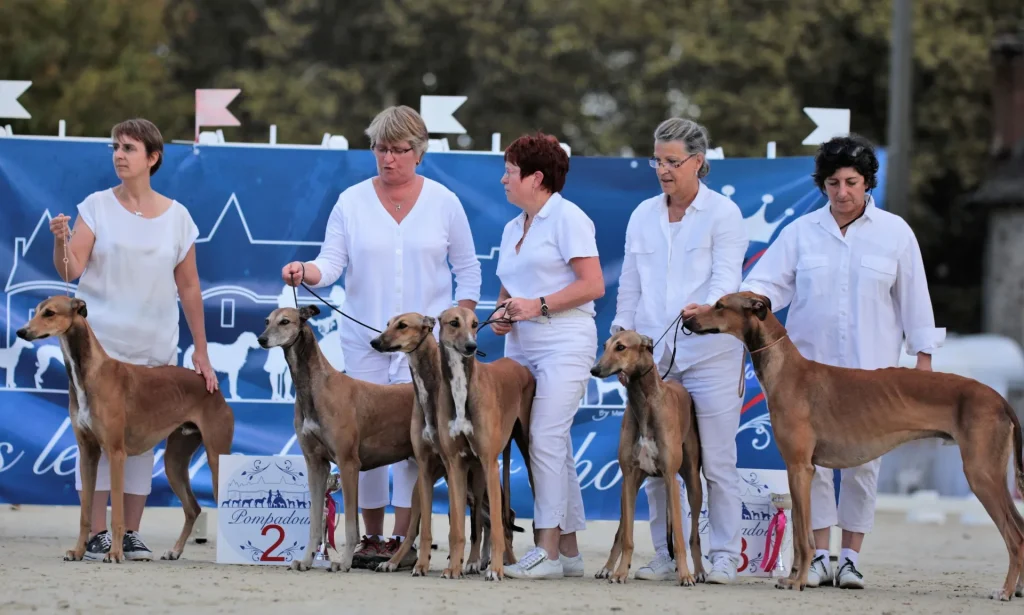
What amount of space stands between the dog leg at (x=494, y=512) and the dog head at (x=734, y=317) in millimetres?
1193

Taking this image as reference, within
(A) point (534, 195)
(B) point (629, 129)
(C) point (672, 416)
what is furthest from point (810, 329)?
(B) point (629, 129)

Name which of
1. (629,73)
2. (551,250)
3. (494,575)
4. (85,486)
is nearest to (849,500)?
(494,575)

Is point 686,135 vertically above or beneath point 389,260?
above

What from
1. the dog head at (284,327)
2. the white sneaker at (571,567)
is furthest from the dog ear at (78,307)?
the white sneaker at (571,567)

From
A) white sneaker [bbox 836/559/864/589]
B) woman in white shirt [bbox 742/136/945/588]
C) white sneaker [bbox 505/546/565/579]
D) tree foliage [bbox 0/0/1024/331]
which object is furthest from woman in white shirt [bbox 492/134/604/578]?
tree foliage [bbox 0/0/1024/331]

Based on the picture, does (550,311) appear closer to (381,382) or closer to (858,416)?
(381,382)

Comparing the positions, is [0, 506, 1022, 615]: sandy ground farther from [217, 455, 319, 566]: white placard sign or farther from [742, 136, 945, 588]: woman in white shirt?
[742, 136, 945, 588]: woman in white shirt

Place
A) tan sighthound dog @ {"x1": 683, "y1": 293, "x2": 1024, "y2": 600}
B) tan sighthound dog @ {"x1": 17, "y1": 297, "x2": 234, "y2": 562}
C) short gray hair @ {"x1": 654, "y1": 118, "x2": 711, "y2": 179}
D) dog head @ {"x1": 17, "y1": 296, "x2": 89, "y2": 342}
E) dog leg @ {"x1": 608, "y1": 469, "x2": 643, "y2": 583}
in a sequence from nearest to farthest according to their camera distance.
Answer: tan sighthound dog @ {"x1": 683, "y1": 293, "x2": 1024, "y2": 600}
dog leg @ {"x1": 608, "y1": 469, "x2": 643, "y2": 583}
short gray hair @ {"x1": 654, "y1": 118, "x2": 711, "y2": 179}
dog head @ {"x1": 17, "y1": 296, "x2": 89, "y2": 342}
tan sighthound dog @ {"x1": 17, "y1": 297, "x2": 234, "y2": 562}

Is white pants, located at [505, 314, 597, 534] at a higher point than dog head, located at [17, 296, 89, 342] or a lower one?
lower

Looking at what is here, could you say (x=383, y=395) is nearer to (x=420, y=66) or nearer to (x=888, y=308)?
(x=888, y=308)

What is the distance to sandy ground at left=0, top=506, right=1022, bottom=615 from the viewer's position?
20.6ft

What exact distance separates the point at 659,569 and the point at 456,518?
1.16 m

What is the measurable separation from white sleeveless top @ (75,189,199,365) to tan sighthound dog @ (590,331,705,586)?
2.58 metres

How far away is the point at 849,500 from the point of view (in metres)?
7.62
